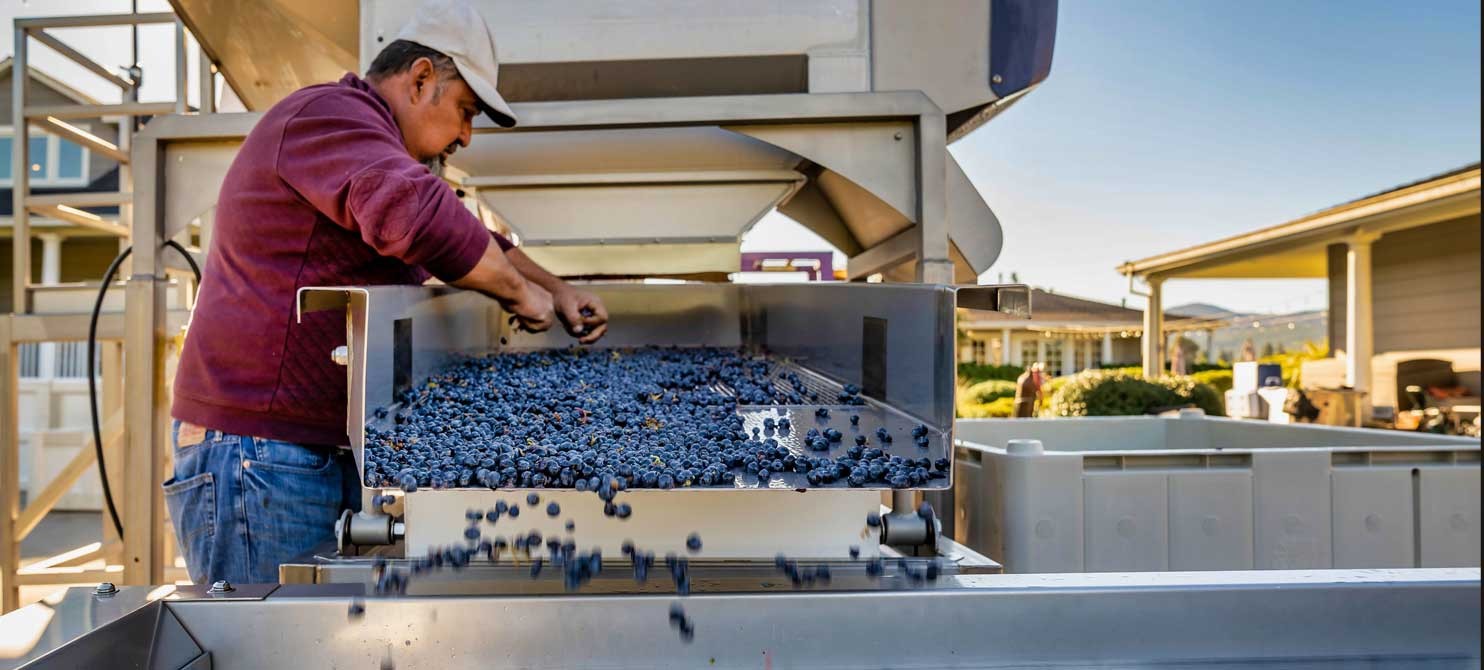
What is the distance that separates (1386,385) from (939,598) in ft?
39.3

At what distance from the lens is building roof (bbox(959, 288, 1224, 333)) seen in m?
20.6

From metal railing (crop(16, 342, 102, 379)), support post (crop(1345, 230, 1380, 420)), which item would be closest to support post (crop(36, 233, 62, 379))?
metal railing (crop(16, 342, 102, 379))

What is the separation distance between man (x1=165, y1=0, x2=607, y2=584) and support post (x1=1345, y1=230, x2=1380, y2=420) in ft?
35.3

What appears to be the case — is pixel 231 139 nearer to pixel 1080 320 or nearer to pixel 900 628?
pixel 900 628

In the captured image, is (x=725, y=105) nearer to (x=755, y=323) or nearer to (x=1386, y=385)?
(x=755, y=323)

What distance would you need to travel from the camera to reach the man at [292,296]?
150 cm

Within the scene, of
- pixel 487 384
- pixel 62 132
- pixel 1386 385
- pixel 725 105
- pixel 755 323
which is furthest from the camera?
pixel 1386 385

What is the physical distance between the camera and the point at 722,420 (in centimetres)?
151

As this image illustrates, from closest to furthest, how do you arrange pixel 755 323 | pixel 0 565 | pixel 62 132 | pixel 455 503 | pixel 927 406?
pixel 455 503 < pixel 927 406 < pixel 755 323 < pixel 0 565 < pixel 62 132

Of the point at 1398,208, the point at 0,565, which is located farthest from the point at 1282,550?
the point at 1398,208

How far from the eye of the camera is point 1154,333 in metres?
12.5

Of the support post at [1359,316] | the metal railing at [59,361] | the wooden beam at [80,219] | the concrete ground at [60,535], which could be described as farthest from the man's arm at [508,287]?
the metal railing at [59,361]

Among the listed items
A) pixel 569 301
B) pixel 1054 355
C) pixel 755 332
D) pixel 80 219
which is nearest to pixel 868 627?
pixel 569 301

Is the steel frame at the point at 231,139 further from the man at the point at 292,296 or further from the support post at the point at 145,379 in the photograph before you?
the man at the point at 292,296
